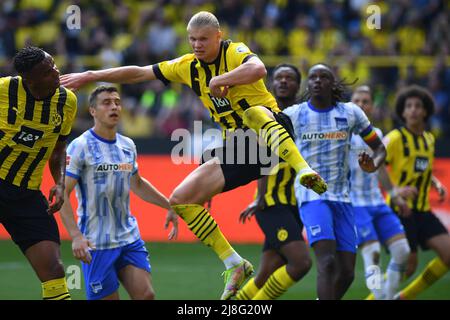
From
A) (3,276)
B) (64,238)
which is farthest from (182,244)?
(3,276)

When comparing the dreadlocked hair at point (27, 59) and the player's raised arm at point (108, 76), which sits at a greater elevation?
the dreadlocked hair at point (27, 59)

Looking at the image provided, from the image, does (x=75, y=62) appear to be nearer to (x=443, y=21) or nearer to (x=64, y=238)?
(x=64, y=238)

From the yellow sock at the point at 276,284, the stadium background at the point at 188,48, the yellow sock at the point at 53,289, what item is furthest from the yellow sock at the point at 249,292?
the stadium background at the point at 188,48

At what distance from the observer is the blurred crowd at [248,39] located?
57.3 feet

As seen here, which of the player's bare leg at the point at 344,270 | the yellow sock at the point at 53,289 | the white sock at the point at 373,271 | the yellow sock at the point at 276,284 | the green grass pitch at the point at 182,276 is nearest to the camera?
the yellow sock at the point at 53,289

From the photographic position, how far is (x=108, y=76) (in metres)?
7.69

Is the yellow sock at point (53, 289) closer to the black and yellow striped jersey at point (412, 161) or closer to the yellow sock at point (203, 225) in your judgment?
the yellow sock at point (203, 225)

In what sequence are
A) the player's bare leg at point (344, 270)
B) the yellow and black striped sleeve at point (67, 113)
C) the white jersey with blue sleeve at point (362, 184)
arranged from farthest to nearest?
the white jersey with blue sleeve at point (362, 184)
the player's bare leg at point (344, 270)
the yellow and black striped sleeve at point (67, 113)

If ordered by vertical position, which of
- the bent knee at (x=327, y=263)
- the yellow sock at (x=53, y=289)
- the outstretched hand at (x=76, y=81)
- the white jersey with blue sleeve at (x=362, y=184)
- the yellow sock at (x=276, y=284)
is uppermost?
the outstretched hand at (x=76, y=81)

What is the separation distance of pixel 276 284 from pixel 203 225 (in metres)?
1.74

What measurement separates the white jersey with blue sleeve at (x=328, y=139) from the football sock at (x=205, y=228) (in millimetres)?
1443

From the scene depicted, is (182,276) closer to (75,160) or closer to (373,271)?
(373,271)

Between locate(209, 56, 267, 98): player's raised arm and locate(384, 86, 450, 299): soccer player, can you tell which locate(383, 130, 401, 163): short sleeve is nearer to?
locate(384, 86, 450, 299): soccer player
